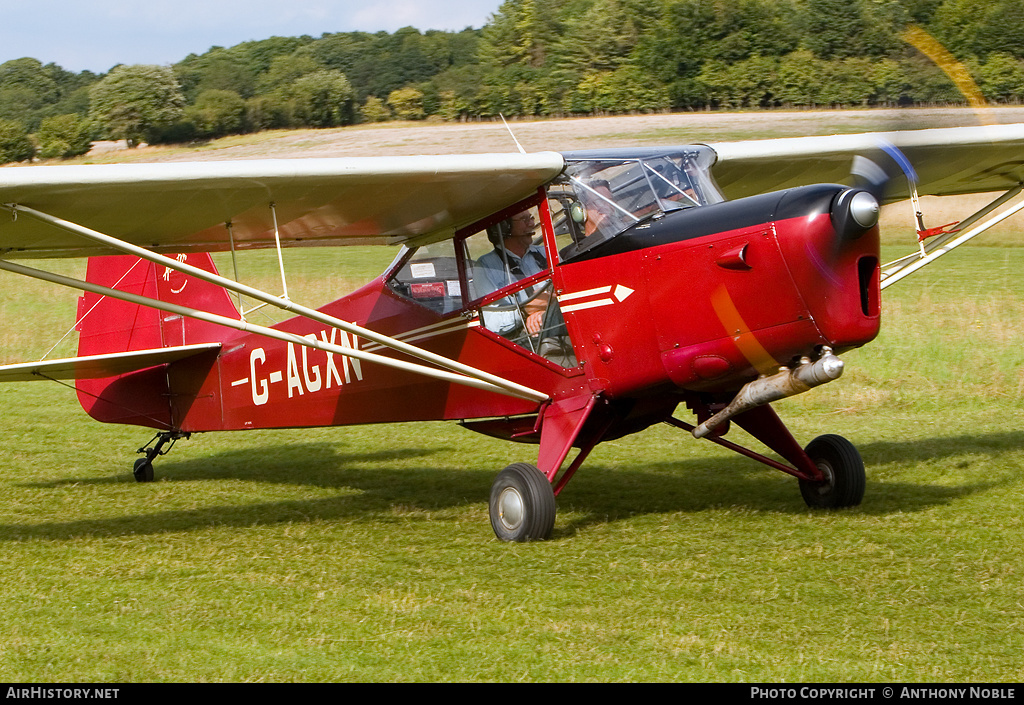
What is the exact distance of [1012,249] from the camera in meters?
28.3

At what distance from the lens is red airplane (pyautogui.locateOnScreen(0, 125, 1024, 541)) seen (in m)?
5.69

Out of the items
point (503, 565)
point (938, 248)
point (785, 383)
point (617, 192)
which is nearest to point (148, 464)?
point (503, 565)

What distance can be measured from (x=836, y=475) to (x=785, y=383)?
1.66 meters

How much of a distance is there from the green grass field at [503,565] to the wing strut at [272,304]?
1.02m

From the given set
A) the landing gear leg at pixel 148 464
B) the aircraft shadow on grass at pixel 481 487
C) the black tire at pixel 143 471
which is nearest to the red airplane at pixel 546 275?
the aircraft shadow on grass at pixel 481 487

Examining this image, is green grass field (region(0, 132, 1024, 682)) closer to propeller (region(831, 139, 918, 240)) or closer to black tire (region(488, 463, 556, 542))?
black tire (region(488, 463, 556, 542))

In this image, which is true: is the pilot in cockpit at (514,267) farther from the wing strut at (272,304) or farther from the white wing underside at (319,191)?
the wing strut at (272,304)

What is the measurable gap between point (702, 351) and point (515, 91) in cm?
5847

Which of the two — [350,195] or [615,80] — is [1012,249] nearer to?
[350,195]

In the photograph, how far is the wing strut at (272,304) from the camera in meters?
6.17

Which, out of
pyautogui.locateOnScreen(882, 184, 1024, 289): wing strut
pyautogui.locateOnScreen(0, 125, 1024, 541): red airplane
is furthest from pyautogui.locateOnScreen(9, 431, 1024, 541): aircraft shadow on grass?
pyautogui.locateOnScreen(882, 184, 1024, 289): wing strut

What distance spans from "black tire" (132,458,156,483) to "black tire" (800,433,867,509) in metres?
5.93

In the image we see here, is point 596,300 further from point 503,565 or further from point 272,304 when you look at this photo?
point 272,304

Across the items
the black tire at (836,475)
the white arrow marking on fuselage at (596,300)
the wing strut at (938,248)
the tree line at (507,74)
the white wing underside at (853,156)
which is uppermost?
the tree line at (507,74)
